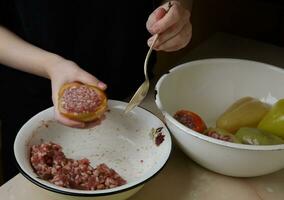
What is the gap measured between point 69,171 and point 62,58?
205 mm

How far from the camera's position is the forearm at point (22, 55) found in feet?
2.75

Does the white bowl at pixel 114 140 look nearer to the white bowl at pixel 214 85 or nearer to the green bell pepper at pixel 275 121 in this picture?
the white bowl at pixel 214 85

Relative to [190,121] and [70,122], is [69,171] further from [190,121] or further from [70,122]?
[190,121]

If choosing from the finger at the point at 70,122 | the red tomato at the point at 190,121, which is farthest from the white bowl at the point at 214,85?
the finger at the point at 70,122

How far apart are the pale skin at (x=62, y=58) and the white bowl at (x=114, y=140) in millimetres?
60

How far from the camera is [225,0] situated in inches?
56.9

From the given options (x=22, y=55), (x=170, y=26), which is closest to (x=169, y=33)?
(x=170, y=26)

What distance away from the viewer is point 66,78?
0.77m

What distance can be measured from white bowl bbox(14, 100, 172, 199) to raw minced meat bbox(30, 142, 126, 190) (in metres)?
0.02

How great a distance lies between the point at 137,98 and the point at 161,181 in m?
0.15

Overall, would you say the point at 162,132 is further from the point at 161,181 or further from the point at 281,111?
the point at 281,111

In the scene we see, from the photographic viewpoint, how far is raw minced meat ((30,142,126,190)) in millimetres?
696

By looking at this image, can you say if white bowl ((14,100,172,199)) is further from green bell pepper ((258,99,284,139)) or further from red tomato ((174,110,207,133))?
green bell pepper ((258,99,284,139))

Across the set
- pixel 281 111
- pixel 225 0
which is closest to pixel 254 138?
pixel 281 111
